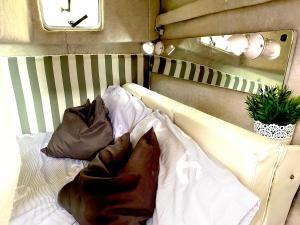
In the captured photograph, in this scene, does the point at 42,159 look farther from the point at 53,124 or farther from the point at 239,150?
the point at 239,150

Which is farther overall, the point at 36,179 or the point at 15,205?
the point at 36,179

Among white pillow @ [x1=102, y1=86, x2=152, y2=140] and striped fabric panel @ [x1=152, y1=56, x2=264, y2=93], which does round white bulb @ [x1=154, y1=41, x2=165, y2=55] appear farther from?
white pillow @ [x1=102, y1=86, x2=152, y2=140]

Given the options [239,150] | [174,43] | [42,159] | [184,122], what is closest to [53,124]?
[42,159]

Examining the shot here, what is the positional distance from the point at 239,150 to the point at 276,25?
0.58m

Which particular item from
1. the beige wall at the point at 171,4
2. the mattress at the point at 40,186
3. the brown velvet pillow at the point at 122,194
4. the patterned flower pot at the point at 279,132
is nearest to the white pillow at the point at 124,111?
the mattress at the point at 40,186

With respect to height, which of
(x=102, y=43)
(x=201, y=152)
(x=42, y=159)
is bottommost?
(x=42, y=159)

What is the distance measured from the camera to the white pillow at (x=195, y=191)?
2.27 feet

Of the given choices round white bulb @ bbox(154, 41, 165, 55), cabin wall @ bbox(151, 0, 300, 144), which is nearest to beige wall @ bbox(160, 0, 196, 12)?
cabin wall @ bbox(151, 0, 300, 144)

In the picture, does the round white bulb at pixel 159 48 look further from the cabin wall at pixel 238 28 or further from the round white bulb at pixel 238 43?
the round white bulb at pixel 238 43

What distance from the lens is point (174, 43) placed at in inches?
72.5

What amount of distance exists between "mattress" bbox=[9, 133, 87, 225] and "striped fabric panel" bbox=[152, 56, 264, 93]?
1001 millimetres

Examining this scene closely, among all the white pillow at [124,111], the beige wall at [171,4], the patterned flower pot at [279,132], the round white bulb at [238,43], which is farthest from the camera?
the beige wall at [171,4]

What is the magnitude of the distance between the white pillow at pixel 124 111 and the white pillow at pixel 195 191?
451mm

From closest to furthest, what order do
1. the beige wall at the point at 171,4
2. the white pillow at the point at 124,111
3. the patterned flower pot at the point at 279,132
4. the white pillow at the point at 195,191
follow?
the white pillow at the point at 195,191 < the patterned flower pot at the point at 279,132 < the white pillow at the point at 124,111 < the beige wall at the point at 171,4
